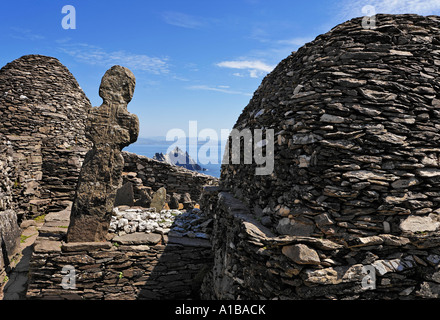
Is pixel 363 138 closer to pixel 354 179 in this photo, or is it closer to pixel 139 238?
pixel 354 179

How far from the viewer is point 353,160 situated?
4.20 metres

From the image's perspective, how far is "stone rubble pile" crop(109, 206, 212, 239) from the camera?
688 centimetres

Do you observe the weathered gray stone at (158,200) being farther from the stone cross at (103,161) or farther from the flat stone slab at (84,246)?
the flat stone slab at (84,246)

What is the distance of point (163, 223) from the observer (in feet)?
24.5

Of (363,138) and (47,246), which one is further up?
(363,138)

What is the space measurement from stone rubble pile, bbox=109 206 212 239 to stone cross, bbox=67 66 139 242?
0.69 meters

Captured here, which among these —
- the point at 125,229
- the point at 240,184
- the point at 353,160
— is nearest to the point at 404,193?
the point at 353,160

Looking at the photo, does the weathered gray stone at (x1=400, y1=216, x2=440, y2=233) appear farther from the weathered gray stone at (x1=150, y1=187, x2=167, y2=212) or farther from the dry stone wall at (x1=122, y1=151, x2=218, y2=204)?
the dry stone wall at (x1=122, y1=151, x2=218, y2=204)

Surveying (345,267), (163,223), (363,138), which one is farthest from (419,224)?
(163,223)

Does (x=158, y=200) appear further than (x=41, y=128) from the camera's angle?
No

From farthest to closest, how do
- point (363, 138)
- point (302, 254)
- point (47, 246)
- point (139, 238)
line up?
1. point (139, 238)
2. point (47, 246)
3. point (363, 138)
4. point (302, 254)

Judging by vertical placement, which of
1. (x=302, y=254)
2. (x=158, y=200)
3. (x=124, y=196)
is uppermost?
(x=302, y=254)

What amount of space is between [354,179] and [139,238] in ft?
A: 15.9

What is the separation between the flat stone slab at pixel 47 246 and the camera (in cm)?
578
